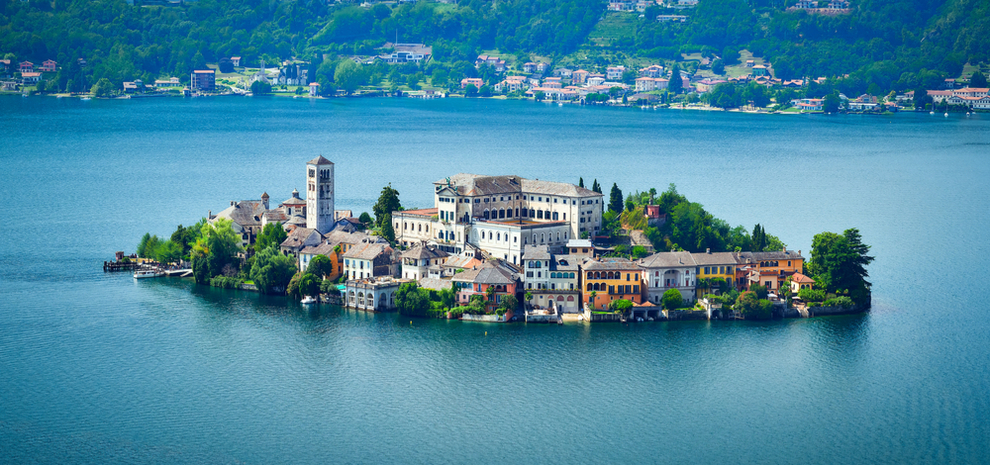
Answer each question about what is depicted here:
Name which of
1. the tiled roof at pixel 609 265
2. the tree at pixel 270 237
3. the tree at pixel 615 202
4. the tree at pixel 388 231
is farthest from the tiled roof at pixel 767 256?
the tree at pixel 270 237

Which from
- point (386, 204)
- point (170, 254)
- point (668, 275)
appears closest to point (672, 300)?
point (668, 275)

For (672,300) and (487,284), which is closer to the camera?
(672,300)

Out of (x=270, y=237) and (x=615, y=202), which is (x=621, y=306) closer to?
(x=615, y=202)

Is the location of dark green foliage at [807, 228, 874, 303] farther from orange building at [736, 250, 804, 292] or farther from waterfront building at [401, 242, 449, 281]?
waterfront building at [401, 242, 449, 281]

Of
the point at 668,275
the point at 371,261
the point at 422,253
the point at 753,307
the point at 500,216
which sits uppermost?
the point at 500,216

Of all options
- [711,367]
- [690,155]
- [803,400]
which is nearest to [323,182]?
[711,367]

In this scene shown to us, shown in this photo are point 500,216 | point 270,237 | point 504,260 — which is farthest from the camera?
point 500,216

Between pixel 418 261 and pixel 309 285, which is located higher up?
pixel 418 261
